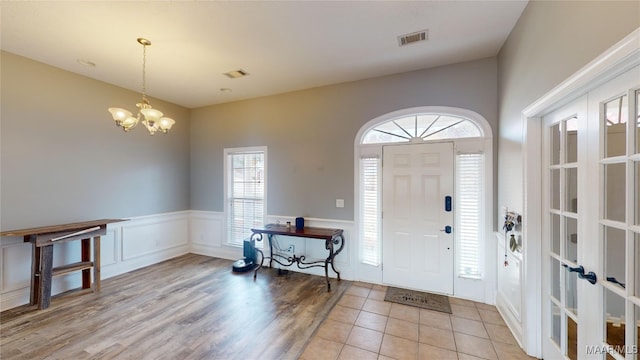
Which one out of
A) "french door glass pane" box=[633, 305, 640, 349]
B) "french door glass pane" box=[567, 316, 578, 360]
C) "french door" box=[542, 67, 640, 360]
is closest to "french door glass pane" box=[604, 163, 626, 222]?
"french door" box=[542, 67, 640, 360]

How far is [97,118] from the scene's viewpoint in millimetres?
3738

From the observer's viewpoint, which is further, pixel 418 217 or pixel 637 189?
pixel 418 217

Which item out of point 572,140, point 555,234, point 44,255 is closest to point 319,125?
point 572,140

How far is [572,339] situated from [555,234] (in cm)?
72

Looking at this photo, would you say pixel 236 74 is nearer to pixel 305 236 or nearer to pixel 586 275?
pixel 305 236

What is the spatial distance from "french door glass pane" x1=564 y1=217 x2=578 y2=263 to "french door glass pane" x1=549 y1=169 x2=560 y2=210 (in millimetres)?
177

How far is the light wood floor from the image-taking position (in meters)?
2.21

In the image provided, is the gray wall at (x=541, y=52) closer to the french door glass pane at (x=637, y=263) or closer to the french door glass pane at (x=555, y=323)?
the french door glass pane at (x=555, y=323)

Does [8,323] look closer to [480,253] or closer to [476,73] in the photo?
[480,253]

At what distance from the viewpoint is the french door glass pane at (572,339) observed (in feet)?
5.49

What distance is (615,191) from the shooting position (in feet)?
4.37

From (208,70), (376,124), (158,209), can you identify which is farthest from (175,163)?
(376,124)

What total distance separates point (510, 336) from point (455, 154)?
201 centimetres

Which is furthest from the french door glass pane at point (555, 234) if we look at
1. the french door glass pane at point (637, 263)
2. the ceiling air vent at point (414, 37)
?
the ceiling air vent at point (414, 37)
